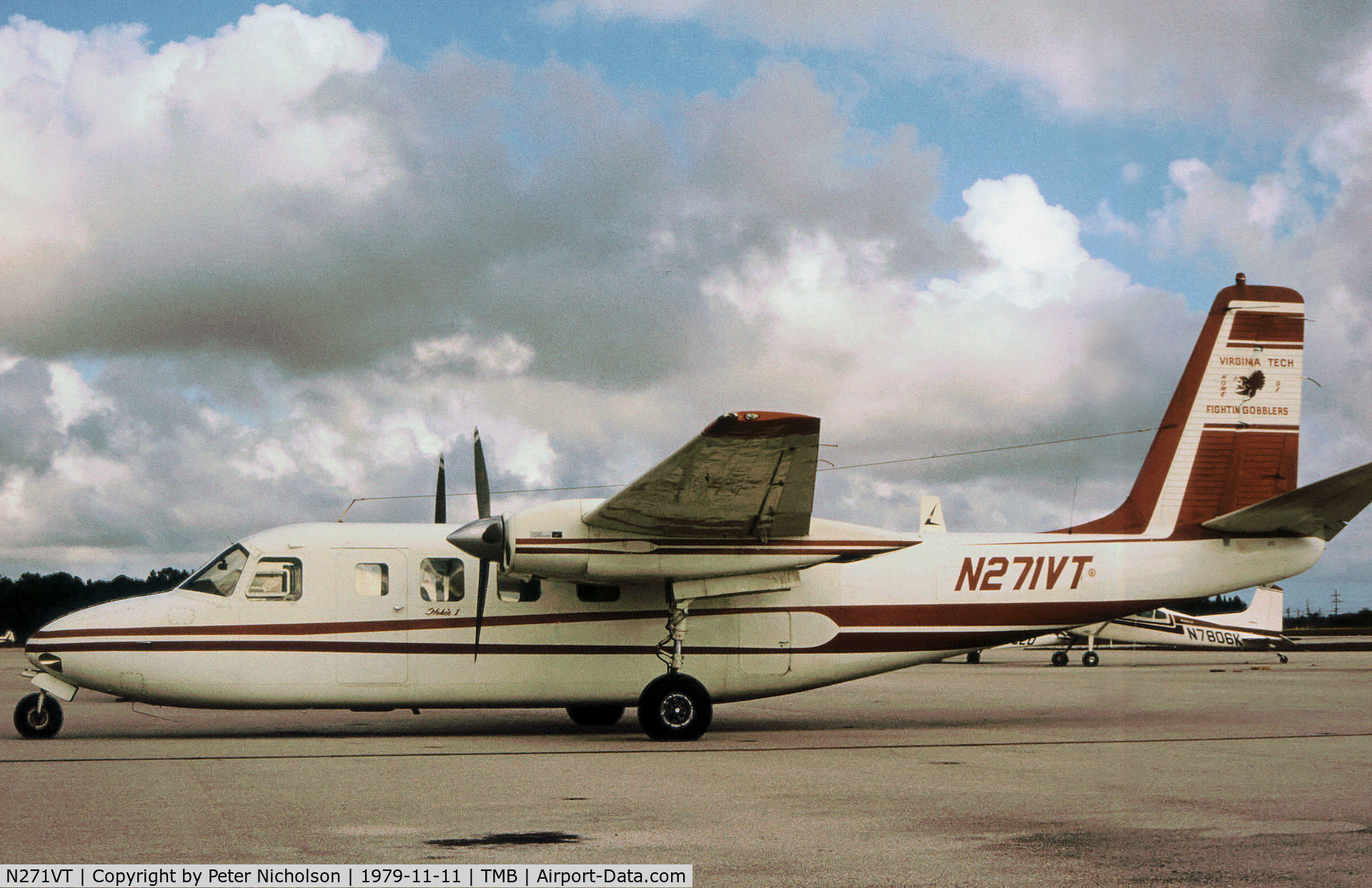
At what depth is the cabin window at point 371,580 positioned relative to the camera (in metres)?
14.2

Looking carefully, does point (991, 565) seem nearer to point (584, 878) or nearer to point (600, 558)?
point (600, 558)

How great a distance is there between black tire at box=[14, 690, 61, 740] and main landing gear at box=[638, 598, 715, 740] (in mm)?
6943

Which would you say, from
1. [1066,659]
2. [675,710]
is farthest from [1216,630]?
[675,710]

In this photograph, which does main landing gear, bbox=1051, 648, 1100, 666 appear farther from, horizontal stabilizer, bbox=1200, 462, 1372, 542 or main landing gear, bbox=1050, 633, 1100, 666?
horizontal stabilizer, bbox=1200, 462, 1372, 542

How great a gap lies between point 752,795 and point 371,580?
7038mm

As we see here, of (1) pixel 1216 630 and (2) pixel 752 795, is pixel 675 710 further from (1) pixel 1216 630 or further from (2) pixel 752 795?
(1) pixel 1216 630

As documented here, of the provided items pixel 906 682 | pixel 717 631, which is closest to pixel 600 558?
pixel 717 631

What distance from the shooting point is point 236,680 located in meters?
13.7

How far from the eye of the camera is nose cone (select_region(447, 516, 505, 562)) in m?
13.4

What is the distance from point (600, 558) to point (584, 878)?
758 centimetres

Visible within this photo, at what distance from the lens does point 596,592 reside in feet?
47.8

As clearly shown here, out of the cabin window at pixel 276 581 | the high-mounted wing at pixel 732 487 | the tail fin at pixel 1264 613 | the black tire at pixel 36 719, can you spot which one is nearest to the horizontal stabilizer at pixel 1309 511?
the high-mounted wing at pixel 732 487

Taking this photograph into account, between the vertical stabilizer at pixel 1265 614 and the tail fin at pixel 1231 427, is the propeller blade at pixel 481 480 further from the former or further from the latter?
the vertical stabilizer at pixel 1265 614

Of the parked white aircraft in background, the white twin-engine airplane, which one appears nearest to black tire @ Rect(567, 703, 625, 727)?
the white twin-engine airplane
